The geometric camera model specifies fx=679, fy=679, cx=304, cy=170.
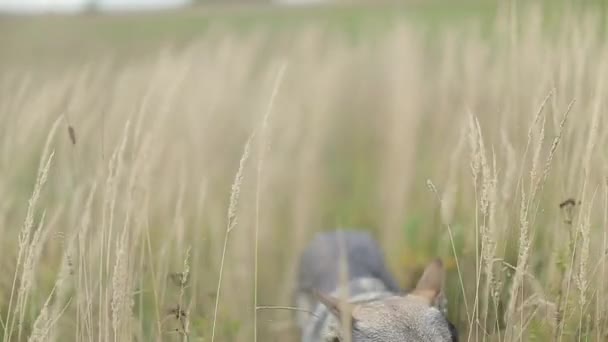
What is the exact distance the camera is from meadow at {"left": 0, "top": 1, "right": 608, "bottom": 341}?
250cm

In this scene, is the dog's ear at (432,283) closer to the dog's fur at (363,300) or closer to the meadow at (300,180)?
the dog's fur at (363,300)

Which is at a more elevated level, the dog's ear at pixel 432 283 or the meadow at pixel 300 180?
the meadow at pixel 300 180

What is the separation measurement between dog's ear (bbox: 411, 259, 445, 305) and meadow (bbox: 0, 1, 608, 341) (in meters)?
0.18

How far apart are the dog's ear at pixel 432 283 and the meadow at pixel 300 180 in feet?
0.60

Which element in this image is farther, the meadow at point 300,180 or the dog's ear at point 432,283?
the dog's ear at point 432,283

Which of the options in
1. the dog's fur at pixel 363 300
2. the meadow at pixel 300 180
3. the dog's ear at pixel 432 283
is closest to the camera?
the meadow at pixel 300 180

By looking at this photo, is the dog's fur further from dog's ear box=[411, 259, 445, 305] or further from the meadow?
the meadow

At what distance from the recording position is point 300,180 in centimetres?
527

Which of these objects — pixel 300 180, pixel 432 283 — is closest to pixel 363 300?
pixel 432 283

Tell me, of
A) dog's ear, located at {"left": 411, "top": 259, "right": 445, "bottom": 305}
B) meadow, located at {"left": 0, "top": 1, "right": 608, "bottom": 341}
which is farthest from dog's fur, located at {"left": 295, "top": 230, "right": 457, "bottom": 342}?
meadow, located at {"left": 0, "top": 1, "right": 608, "bottom": 341}

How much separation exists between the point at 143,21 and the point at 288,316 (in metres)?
10.7

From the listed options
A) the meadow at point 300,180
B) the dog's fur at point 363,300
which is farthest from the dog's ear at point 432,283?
the meadow at point 300,180

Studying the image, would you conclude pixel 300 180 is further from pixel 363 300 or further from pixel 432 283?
pixel 432 283

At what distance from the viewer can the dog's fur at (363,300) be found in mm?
2619
